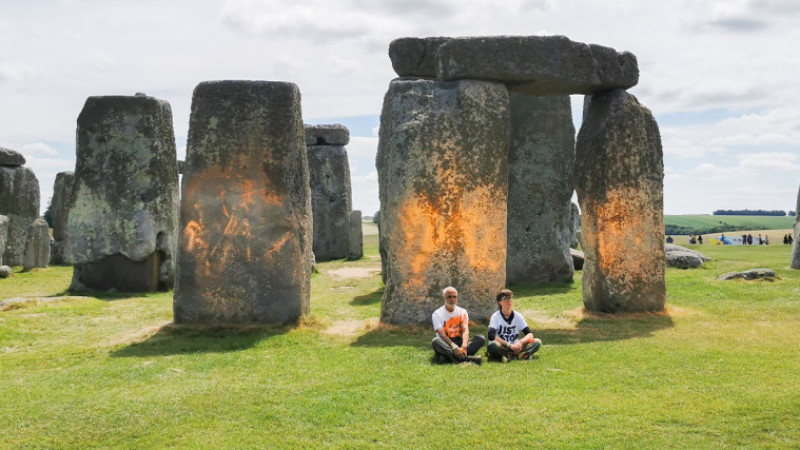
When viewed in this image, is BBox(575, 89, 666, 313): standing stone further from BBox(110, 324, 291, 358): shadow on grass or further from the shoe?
BBox(110, 324, 291, 358): shadow on grass

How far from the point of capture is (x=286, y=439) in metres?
6.08

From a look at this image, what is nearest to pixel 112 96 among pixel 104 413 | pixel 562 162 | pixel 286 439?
pixel 562 162

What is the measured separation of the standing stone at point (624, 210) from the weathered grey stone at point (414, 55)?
2.78 metres

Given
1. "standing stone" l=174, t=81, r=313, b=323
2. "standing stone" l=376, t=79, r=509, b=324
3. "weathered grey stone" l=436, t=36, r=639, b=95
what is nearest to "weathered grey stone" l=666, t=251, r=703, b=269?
"weathered grey stone" l=436, t=36, r=639, b=95

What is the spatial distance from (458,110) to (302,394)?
16.0 ft

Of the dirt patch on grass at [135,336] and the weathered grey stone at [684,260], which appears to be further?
the weathered grey stone at [684,260]

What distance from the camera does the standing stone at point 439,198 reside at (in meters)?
10.5

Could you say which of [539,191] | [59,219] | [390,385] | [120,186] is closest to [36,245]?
[59,219]

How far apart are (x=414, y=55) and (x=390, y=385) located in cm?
644

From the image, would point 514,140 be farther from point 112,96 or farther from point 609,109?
point 112,96

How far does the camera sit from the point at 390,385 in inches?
297

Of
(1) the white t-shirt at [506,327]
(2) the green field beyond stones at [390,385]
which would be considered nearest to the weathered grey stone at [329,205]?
(2) the green field beyond stones at [390,385]

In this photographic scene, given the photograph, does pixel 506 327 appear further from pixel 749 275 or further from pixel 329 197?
pixel 329 197

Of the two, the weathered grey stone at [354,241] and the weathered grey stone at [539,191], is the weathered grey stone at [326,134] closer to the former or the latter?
the weathered grey stone at [354,241]
